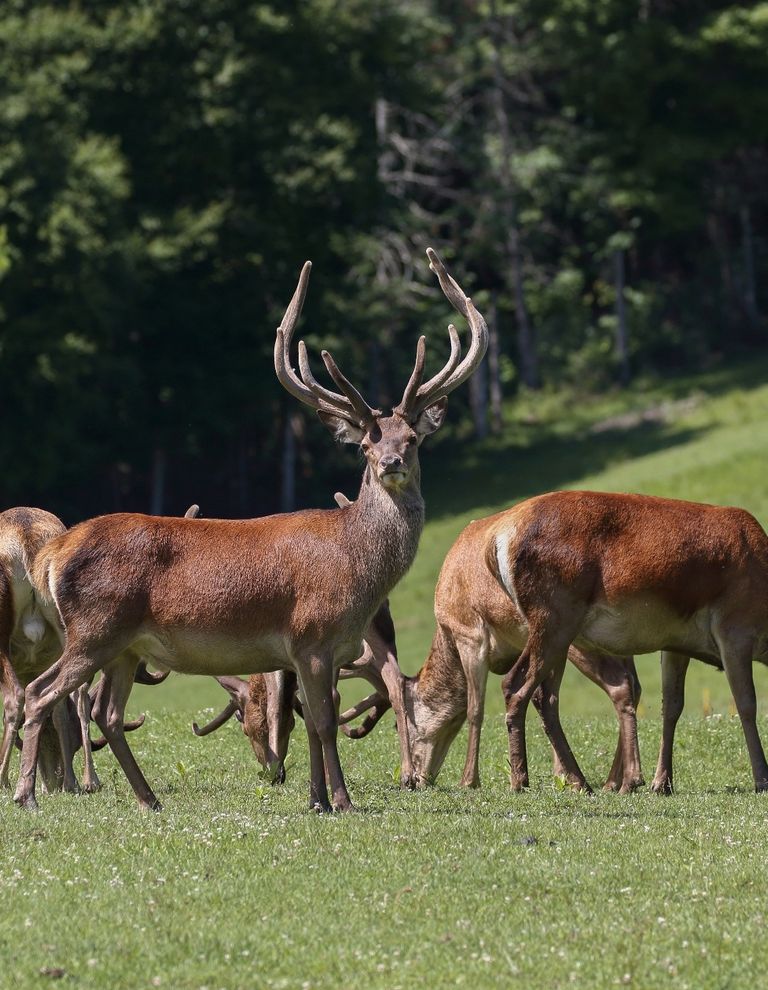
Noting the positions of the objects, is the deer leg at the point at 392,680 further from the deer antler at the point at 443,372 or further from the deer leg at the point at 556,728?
the deer antler at the point at 443,372

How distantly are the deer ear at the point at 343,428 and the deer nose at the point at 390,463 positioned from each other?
Result: 50cm

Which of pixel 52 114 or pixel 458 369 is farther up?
pixel 52 114

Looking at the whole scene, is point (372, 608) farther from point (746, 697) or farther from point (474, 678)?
point (746, 697)

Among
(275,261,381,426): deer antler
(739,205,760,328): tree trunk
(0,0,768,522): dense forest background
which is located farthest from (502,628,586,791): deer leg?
(739,205,760,328): tree trunk

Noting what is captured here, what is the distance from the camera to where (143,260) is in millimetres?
39531

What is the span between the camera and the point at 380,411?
11.9 meters

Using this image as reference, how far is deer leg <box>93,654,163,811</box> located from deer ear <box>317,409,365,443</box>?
2109mm

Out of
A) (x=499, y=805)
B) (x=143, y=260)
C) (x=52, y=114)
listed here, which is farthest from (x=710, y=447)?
(x=499, y=805)

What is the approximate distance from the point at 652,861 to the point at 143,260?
1230 inches

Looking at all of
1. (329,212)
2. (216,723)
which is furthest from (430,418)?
(329,212)

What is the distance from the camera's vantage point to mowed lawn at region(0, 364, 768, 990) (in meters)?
8.08

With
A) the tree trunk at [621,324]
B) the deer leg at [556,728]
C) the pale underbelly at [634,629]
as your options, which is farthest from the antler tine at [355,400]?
the tree trunk at [621,324]

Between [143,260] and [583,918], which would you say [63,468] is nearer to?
[143,260]

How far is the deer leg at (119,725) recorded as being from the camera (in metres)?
11.9
